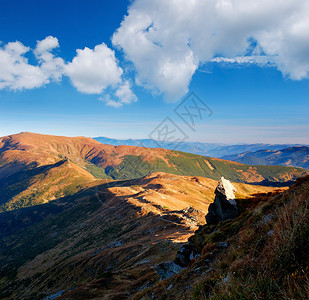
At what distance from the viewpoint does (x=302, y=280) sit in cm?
447

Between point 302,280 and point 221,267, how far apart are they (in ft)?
17.9

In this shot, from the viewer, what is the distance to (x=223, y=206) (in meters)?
28.9

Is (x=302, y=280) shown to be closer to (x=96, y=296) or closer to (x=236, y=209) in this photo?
(x=236, y=209)

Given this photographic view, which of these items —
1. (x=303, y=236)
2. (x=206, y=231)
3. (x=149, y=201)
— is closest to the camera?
(x=303, y=236)

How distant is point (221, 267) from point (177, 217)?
7378cm

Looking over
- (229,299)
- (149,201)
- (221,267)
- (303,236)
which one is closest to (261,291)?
(229,299)

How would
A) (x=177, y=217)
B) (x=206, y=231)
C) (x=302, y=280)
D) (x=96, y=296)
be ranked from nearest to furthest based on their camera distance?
(x=302, y=280) < (x=96, y=296) < (x=206, y=231) < (x=177, y=217)

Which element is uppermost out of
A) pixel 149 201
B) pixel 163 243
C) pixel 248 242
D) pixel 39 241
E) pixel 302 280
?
pixel 302 280

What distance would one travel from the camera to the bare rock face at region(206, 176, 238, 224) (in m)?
27.7

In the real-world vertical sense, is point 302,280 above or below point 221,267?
above

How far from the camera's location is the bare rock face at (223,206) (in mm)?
27677

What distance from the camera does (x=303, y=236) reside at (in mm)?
5605

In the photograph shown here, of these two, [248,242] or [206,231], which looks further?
[206,231]

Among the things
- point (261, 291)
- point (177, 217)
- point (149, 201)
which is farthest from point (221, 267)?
point (149, 201)
